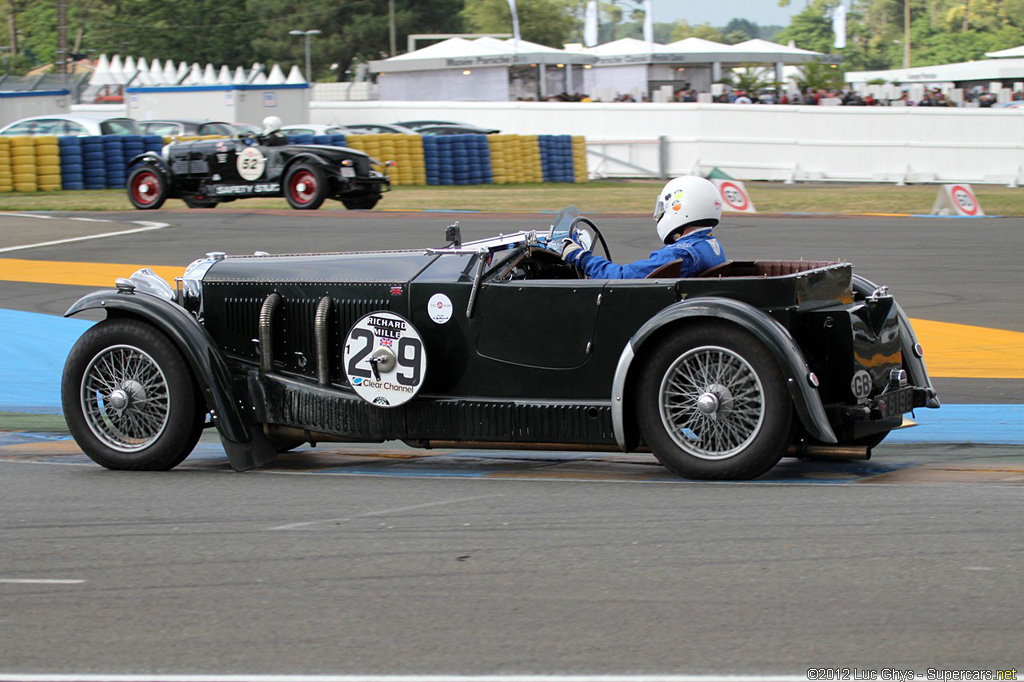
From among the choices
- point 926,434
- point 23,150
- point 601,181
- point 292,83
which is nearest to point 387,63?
point 292,83

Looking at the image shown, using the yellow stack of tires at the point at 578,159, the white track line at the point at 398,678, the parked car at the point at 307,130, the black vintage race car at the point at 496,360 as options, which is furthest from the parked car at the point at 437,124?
the white track line at the point at 398,678

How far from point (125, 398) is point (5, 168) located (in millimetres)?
20241

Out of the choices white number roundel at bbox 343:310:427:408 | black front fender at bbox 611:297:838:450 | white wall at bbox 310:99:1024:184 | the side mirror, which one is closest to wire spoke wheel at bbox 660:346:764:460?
black front fender at bbox 611:297:838:450

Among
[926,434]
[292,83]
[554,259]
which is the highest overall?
[292,83]

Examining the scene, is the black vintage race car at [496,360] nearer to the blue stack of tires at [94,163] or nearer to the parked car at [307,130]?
the blue stack of tires at [94,163]

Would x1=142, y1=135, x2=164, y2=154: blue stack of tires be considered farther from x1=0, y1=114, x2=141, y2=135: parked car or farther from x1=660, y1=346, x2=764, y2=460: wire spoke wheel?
x1=660, y1=346, x2=764, y2=460: wire spoke wheel

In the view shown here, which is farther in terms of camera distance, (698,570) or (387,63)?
(387,63)

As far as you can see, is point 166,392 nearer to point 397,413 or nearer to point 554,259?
point 397,413

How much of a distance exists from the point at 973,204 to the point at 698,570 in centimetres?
1910

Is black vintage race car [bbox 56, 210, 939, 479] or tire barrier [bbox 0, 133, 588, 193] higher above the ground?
tire barrier [bbox 0, 133, 588, 193]

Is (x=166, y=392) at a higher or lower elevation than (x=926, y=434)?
higher

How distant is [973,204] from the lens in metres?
21.9

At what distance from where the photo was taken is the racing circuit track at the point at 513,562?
143 inches

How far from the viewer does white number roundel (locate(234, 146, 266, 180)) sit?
70.4 feet
